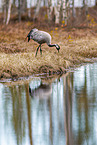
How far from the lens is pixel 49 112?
8.34 meters

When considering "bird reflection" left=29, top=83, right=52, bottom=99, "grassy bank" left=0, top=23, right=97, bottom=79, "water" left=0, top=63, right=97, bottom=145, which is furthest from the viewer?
"grassy bank" left=0, top=23, right=97, bottom=79

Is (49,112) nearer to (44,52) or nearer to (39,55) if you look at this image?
(39,55)

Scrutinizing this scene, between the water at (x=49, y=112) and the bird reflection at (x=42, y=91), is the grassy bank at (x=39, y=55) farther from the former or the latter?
the bird reflection at (x=42, y=91)

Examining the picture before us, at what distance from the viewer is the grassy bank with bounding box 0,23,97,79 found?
1468 centimetres

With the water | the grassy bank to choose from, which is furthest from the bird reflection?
the grassy bank

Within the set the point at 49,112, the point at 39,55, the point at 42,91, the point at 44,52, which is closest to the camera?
the point at 49,112

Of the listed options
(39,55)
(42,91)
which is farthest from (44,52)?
(42,91)

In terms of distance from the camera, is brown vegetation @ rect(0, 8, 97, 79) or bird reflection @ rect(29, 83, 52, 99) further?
brown vegetation @ rect(0, 8, 97, 79)

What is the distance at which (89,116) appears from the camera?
7.86m

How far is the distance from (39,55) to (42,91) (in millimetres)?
7336

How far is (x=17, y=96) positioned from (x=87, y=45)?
541 inches

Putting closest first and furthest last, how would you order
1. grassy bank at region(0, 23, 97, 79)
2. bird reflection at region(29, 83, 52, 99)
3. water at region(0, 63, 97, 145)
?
1. water at region(0, 63, 97, 145)
2. bird reflection at region(29, 83, 52, 99)
3. grassy bank at region(0, 23, 97, 79)

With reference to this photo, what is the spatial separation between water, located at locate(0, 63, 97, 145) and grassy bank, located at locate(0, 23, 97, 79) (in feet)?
4.94

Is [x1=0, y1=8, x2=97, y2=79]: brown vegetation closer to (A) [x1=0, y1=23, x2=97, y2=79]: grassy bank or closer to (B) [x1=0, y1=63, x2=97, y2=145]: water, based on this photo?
(A) [x1=0, y1=23, x2=97, y2=79]: grassy bank
